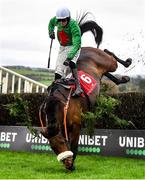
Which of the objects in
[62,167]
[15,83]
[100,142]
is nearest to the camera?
[62,167]

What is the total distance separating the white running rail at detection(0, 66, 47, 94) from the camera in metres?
16.9

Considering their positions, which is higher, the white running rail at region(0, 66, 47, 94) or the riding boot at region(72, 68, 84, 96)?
Answer: the riding boot at region(72, 68, 84, 96)

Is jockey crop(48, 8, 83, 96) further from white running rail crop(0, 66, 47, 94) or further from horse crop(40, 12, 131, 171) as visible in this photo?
white running rail crop(0, 66, 47, 94)

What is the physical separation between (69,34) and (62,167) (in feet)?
7.36

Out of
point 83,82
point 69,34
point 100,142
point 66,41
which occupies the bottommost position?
point 100,142

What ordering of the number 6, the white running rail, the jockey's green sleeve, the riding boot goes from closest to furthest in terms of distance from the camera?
the riding boot → the jockey's green sleeve → the number 6 → the white running rail

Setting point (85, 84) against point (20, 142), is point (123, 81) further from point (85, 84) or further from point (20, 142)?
point (20, 142)

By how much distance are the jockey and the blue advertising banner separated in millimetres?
1620

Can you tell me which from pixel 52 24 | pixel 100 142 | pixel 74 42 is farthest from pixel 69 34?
pixel 100 142

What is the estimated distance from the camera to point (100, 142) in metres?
10.7

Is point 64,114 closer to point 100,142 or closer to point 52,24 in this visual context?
point 52,24

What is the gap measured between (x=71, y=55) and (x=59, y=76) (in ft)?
2.47

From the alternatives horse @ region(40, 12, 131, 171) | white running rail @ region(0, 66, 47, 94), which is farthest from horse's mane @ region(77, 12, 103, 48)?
white running rail @ region(0, 66, 47, 94)

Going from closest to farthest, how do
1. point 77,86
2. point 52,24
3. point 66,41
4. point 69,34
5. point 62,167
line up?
point 77,86, point 62,167, point 69,34, point 66,41, point 52,24
